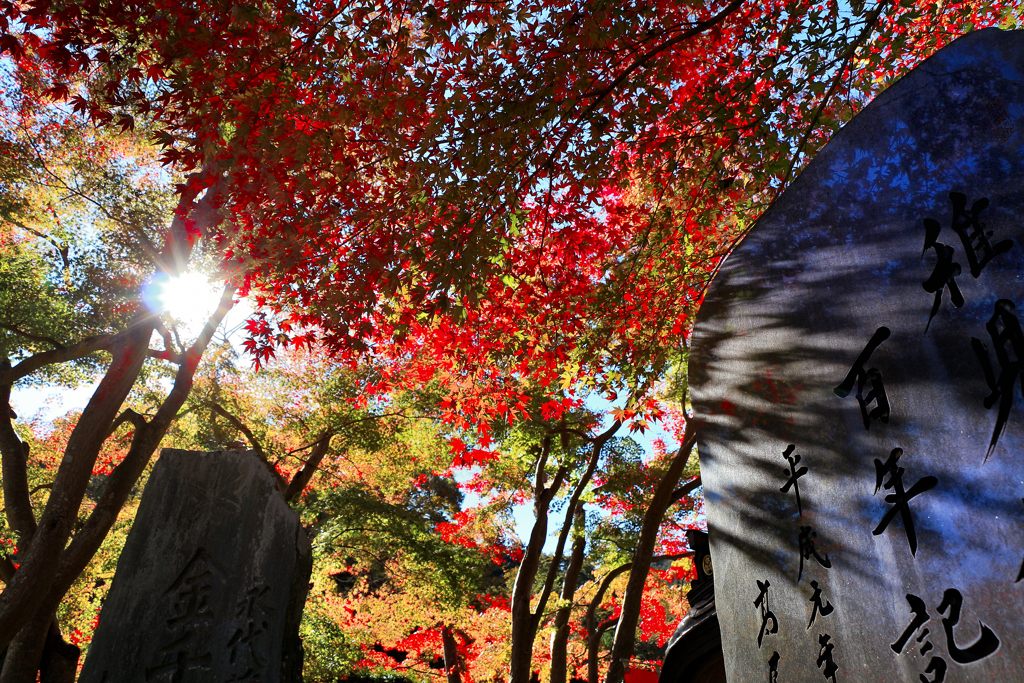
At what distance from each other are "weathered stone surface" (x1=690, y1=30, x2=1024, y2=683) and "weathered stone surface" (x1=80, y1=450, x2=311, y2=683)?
360cm

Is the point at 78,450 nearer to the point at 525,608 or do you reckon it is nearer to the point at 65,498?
the point at 65,498

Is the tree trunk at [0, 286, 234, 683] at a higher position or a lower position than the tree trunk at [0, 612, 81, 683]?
higher

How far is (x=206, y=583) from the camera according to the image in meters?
4.38

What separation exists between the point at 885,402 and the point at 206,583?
4744mm

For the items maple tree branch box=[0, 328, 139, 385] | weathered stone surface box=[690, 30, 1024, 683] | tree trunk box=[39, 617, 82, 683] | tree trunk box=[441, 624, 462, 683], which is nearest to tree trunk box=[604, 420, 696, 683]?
weathered stone surface box=[690, 30, 1024, 683]

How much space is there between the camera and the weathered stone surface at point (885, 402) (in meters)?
1.56

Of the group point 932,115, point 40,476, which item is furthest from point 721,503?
point 40,476

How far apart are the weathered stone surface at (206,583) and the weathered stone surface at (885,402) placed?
3598 millimetres

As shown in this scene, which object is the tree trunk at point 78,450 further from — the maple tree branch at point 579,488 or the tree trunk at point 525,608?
the maple tree branch at point 579,488

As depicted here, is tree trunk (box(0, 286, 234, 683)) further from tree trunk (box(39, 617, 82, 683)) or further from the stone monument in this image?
the stone monument

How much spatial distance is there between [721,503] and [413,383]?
9257 millimetres

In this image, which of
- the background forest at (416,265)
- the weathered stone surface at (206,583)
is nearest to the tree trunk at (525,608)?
the background forest at (416,265)

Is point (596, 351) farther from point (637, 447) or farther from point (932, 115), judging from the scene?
point (637, 447)

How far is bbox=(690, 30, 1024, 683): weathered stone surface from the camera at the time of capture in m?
1.56
